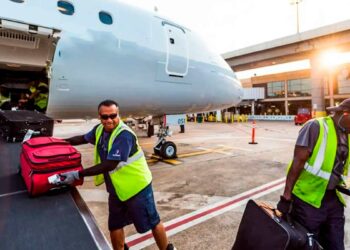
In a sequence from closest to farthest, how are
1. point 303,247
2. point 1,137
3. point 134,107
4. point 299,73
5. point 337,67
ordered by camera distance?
1. point 303,247
2. point 1,137
3. point 134,107
4. point 337,67
5. point 299,73

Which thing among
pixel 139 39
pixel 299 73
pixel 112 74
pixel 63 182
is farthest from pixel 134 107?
pixel 299 73

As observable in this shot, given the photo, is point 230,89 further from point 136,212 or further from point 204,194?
point 136,212

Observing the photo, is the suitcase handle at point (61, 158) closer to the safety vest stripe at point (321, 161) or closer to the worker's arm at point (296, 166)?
the worker's arm at point (296, 166)

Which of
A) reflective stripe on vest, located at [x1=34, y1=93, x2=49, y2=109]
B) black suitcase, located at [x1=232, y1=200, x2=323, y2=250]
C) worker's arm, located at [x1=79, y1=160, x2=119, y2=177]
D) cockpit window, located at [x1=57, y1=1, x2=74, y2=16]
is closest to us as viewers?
black suitcase, located at [x1=232, y1=200, x2=323, y2=250]

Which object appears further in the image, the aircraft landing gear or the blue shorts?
the aircraft landing gear

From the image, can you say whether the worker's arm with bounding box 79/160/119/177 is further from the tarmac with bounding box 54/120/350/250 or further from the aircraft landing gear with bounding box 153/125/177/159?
the aircraft landing gear with bounding box 153/125/177/159

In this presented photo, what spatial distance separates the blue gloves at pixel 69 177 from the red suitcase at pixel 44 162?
0.12m

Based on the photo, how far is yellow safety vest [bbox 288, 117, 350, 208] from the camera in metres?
2.34

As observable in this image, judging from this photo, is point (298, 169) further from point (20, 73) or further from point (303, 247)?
point (20, 73)

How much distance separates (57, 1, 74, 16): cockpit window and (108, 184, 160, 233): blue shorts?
12.6 ft

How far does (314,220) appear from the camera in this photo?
7.92 ft

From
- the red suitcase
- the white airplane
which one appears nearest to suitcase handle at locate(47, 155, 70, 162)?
the red suitcase

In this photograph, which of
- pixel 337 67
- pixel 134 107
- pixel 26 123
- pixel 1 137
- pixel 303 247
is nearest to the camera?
pixel 303 247

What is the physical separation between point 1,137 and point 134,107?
113 inches
